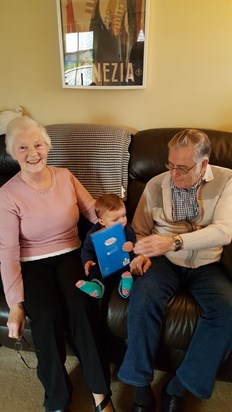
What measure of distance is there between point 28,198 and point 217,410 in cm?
123

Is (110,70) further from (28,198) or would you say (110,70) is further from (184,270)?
(184,270)

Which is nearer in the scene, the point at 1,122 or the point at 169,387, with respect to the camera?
the point at 169,387

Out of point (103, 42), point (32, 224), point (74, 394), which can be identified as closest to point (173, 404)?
point (74, 394)

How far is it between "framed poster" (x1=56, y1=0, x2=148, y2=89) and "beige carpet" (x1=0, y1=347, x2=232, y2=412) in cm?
167

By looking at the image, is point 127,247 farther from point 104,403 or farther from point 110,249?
point 104,403

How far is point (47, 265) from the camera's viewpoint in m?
1.45

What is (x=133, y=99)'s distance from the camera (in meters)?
2.02

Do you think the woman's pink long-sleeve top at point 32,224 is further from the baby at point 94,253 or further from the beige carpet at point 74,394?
the beige carpet at point 74,394

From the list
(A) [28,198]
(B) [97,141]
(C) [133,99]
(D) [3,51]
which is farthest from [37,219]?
(D) [3,51]

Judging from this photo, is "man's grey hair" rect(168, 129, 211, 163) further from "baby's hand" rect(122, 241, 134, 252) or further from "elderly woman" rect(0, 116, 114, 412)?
"elderly woman" rect(0, 116, 114, 412)

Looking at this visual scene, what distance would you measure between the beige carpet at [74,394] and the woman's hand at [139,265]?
0.54 meters

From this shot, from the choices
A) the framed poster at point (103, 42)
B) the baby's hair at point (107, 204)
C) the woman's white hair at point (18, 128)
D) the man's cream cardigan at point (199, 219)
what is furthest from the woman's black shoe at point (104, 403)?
the framed poster at point (103, 42)

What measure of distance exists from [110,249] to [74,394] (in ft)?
2.25

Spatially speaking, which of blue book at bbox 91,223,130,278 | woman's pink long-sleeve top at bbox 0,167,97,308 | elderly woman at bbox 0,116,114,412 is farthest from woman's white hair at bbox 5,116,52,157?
blue book at bbox 91,223,130,278
